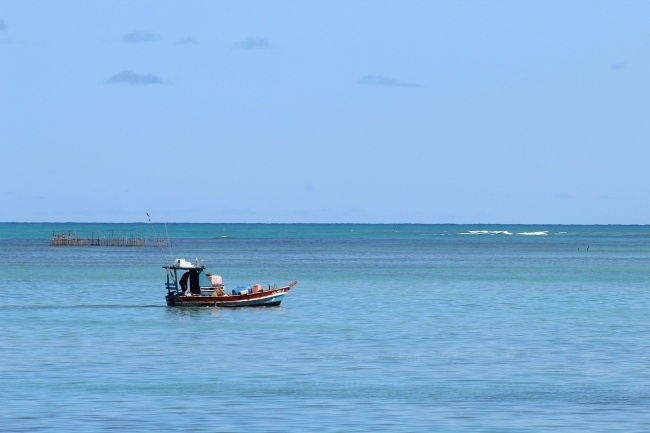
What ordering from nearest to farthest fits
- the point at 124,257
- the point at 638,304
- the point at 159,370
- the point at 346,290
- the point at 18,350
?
the point at 159,370 → the point at 18,350 → the point at 638,304 → the point at 346,290 → the point at 124,257

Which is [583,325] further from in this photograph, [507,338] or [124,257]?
[124,257]

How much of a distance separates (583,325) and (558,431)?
23.2 meters

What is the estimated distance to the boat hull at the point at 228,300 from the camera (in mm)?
55500

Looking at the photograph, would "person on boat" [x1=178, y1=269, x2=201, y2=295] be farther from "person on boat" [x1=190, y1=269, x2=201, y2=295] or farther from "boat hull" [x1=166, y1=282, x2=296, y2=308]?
"boat hull" [x1=166, y1=282, x2=296, y2=308]

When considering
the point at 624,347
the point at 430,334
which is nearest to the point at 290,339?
the point at 430,334

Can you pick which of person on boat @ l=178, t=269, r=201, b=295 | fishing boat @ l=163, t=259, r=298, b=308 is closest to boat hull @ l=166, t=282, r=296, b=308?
fishing boat @ l=163, t=259, r=298, b=308

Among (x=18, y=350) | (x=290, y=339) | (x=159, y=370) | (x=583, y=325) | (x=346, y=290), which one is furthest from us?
(x=346, y=290)

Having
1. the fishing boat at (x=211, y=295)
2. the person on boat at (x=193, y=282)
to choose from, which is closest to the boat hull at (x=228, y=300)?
the fishing boat at (x=211, y=295)

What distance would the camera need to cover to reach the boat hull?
55.5 meters

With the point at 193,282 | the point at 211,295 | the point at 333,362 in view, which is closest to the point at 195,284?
the point at 193,282

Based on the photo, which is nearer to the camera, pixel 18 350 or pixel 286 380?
pixel 286 380

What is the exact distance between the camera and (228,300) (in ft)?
183

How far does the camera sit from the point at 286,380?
3150 centimetres

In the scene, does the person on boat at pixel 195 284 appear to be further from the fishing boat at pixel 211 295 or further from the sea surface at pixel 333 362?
the sea surface at pixel 333 362
